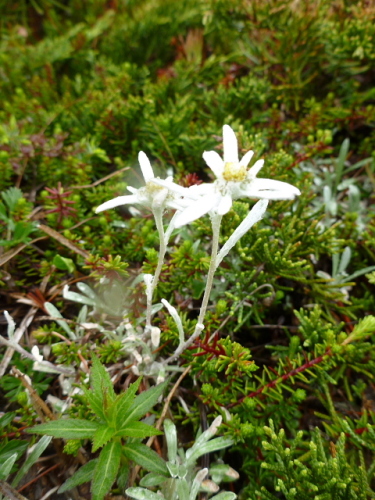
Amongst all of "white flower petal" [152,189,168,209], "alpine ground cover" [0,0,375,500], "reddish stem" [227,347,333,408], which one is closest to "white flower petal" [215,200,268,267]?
"alpine ground cover" [0,0,375,500]

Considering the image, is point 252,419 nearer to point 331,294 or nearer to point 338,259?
point 331,294

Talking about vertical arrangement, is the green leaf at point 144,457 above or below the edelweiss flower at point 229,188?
→ below

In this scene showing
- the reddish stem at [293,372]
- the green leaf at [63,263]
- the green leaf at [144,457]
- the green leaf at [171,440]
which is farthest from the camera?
the green leaf at [63,263]

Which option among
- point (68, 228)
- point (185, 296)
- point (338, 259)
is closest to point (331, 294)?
point (338, 259)

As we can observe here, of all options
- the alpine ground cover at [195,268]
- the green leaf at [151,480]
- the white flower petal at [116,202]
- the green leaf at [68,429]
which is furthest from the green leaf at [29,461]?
the white flower petal at [116,202]

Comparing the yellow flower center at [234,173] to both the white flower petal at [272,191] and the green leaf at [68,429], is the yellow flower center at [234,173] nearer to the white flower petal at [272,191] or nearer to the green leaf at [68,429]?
the white flower petal at [272,191]

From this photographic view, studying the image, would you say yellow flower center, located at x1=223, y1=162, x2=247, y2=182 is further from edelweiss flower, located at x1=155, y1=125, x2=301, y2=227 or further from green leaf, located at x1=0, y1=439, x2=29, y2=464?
green leaf, located at x1=0, y1=439, x2=29, y2=464
